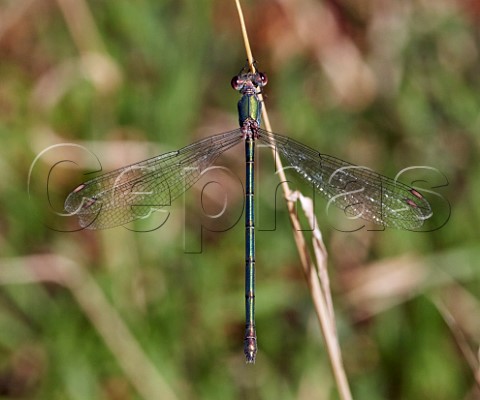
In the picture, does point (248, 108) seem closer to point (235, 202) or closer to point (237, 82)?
point (237, 82)

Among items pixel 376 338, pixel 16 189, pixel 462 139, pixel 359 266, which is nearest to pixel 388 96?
pixel 462 139

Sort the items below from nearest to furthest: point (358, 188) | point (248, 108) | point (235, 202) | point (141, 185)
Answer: point (358, 188) → point (248, 108) → point (141, 185) → point (235, 202)

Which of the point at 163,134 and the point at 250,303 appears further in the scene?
the point at 163,134

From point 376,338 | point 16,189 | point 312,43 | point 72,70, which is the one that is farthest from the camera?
point 312,43

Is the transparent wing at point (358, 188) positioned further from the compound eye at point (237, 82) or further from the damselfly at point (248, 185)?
the compound eye at point (237, 82)

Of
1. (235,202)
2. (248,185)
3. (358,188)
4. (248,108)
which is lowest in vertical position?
(358,188)

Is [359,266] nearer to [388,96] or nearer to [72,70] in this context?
[388,96]

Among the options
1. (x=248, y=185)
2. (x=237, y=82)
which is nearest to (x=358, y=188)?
(x=248, y=185)

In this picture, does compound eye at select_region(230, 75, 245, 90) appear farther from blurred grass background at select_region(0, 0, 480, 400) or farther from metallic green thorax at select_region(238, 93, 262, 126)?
blurred grass background at select_region(0, 0, 480, 400)

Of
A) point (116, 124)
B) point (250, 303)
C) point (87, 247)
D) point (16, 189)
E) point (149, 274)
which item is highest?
point (116, 124)
